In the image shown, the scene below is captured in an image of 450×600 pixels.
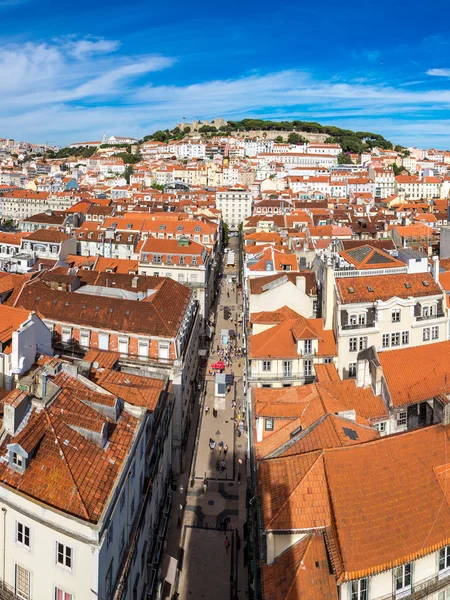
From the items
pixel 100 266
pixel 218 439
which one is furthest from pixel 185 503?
pixel 100 266

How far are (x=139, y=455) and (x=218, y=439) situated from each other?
16433mm

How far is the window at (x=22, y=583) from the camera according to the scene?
672 inches

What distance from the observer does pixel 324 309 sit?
1473 inches

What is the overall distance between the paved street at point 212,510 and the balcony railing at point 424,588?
9.11 meters

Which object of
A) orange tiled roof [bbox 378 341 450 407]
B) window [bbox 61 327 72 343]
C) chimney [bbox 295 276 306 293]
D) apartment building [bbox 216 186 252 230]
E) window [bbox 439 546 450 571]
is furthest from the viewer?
apartment building [bbox 216 186 252 230]

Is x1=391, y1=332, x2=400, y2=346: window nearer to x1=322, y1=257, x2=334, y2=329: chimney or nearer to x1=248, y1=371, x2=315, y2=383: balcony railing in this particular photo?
x1=322, y1=257, x2=334, y2=329: chimney

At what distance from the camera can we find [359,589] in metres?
16.5

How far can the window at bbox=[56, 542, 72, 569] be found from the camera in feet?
52.9

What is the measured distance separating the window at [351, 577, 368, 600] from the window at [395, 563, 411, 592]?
110 cm

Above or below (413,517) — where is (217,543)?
below

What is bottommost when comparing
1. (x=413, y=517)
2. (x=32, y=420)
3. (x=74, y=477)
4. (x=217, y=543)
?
(x=217, y=543)

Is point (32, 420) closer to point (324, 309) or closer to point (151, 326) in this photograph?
point (151, 326)

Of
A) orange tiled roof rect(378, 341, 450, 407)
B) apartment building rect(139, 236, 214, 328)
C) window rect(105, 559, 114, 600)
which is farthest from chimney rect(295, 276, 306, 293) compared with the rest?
window rect(105, 559, 114, 600)

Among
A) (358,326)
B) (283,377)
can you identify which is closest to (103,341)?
(283,377)
